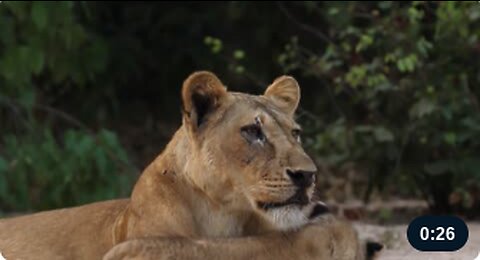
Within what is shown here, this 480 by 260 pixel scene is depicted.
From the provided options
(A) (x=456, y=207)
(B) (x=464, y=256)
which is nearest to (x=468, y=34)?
(A) (x=456, y=207)

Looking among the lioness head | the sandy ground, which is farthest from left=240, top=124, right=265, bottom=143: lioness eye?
the sandy ground

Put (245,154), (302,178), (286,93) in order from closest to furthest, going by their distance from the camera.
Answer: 1. (302,178)
2. (245,154)
3. (286,93)

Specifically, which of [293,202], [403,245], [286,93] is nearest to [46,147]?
[403,245]

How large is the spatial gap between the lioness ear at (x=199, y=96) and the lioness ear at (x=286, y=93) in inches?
11.1

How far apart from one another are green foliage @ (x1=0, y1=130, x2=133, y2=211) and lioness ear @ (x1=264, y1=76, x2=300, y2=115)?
3426 millimetres

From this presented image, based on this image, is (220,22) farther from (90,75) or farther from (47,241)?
(47,241)

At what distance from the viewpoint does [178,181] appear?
13.3ft

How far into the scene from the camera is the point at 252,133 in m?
3.95

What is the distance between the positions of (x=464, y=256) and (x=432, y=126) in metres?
1.92

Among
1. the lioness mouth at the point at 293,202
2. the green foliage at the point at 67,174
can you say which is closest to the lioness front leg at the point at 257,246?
the lioness mouth at the point at 293,202

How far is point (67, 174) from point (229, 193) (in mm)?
3958

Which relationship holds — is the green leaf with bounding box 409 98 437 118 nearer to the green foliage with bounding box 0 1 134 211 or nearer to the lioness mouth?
the green foliage with bounding box 0 1 134 211

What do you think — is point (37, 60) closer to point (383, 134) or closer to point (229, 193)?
point (383, 134)
